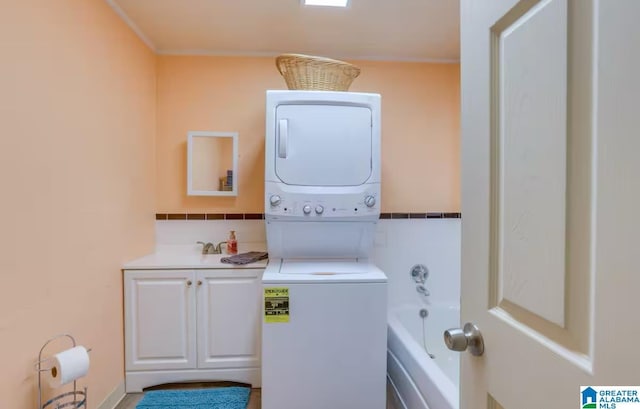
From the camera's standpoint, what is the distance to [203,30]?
6.95ft

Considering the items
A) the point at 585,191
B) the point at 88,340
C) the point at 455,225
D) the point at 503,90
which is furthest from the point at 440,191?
the point at 88,340

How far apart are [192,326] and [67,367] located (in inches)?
31.0

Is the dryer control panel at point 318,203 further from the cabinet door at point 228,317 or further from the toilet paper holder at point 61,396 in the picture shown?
the toilet paper holder at point 61,396

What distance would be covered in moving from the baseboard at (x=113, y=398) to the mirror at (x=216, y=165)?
1.36 meters

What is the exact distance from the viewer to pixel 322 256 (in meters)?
2.15

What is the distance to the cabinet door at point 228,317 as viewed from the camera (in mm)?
2062

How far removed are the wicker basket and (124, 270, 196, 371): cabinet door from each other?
4.70 ft

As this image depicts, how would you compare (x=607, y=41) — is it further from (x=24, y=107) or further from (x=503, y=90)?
(x=24, y=107)

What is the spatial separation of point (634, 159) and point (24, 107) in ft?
5.98

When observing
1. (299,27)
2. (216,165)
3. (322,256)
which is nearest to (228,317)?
(322,256)

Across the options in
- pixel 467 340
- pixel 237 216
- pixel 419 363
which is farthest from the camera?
pixel 237 216

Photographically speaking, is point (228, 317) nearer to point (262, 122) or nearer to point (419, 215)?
point (262, 122)

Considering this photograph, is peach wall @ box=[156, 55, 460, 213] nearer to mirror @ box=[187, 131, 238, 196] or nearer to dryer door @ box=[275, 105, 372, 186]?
mirror @ box=[187, 131, 238, 196]

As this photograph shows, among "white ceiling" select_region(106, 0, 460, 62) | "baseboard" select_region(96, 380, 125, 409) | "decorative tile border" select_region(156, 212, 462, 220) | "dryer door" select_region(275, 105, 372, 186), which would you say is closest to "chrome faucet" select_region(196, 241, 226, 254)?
"decorative tile border" select_region(156, 212, 462, 220)
